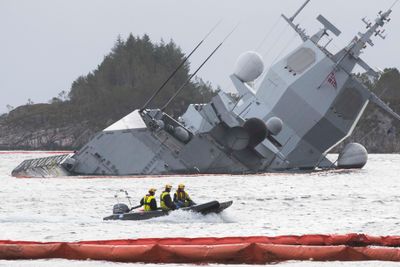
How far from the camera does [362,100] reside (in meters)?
63.1

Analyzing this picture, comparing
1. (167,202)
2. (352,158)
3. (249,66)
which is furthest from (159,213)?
(352,158)

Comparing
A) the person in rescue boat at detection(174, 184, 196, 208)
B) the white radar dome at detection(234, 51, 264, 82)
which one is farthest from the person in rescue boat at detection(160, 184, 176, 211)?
the white radar dome at detection(234, 51, 264, 82)

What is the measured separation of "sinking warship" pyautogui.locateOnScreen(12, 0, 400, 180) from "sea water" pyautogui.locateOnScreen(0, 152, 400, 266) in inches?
49.1

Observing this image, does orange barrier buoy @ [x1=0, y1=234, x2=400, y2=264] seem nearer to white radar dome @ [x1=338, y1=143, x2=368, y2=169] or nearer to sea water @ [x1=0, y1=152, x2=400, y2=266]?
sea water @ [x1=0, y1=152, x2=400, y2=266]

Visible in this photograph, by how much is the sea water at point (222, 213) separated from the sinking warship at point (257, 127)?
125 cm

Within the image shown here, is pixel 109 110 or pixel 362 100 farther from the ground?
pixel 362 100

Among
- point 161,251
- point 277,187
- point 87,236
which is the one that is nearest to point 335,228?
point 87,236

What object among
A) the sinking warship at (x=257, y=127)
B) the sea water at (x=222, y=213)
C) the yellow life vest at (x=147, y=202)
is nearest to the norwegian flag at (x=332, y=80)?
the sinking warship at (x=257, y=127)

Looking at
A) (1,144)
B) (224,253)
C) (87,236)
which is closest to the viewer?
(224,253)

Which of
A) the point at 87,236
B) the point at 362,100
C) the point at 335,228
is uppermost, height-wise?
the point at 362,100

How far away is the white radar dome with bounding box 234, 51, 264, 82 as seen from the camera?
66562 mm

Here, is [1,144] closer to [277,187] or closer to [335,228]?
[277,187]

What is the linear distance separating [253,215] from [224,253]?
15398mm

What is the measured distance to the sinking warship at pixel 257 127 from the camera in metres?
56.7
